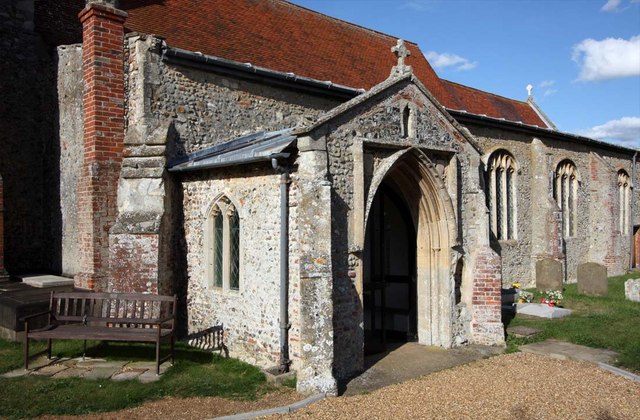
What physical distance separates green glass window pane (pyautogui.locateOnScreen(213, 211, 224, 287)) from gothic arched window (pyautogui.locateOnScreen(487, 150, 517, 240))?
420 inches

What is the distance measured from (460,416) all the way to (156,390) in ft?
13.0

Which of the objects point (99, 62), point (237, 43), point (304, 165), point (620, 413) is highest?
point (237, 43)

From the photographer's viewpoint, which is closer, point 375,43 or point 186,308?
point 186,308

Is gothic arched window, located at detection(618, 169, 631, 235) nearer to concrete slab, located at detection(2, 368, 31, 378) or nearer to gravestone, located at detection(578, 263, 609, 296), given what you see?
gravestone, located at detection(578, 263, 609, 296)

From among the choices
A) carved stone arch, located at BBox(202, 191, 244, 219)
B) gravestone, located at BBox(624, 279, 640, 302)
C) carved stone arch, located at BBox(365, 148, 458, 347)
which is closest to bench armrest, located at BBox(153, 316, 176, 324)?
carved stone arch, located at BBox(202, 191, 244, 219)

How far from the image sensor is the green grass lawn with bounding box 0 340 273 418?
6164 mm

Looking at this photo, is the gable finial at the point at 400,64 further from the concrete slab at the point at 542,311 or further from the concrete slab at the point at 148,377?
the concrete slab at the point at 542,311

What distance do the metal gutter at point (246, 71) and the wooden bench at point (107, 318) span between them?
4.54m

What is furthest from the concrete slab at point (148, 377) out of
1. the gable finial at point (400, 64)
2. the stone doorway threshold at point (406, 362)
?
the gable finial at point (400, 64)

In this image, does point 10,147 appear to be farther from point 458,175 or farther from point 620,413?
point 620,413

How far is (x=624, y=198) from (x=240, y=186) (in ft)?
75.5

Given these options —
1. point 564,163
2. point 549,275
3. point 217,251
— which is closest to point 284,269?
point 217,251

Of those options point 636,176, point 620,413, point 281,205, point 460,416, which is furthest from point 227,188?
point 636,176

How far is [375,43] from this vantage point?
18.1 metres
